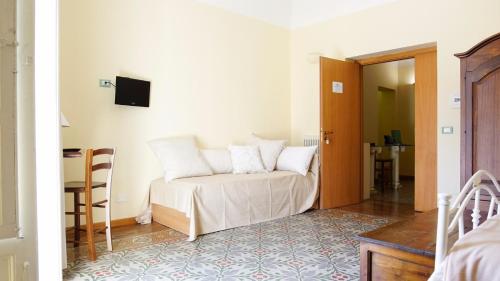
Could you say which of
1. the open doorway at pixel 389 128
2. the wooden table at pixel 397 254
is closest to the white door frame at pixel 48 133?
the wooden table at pixel 397 254

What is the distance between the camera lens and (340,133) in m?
4.87

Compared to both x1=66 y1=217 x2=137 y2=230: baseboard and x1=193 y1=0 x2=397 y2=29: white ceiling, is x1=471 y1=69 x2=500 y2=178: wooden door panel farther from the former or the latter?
x1=66 y1=217 x2=137 y2=230: baseboard

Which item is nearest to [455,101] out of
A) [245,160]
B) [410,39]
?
[410,39]

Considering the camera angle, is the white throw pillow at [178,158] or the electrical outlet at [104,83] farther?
the white throw pillow at [178,158]

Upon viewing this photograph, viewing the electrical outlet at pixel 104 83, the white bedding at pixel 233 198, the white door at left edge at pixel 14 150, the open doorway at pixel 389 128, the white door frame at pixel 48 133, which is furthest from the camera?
the open doorway at pixel 389 128

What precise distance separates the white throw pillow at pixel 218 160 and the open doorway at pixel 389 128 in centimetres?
248

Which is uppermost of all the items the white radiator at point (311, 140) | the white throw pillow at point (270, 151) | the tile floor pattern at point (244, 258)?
the white radiator at point (311, 140)

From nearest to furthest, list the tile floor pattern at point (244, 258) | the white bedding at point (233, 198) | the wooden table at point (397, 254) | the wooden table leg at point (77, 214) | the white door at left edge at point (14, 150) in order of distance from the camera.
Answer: the white door at left edge at point (14, 150), the wooden table at point (397, 254), the tile floor pattern at point (244, 258), the wooden table leg at point (77, 214), the white bedding at point (233, 198)

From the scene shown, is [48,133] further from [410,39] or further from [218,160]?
[410,39]

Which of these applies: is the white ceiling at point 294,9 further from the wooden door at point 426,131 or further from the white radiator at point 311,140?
the white radiator at point 311,140

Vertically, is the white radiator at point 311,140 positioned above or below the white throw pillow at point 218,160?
above

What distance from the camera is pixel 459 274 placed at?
3.40 ft

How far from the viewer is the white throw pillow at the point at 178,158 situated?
3.90 m

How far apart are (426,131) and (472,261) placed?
3901 mm
